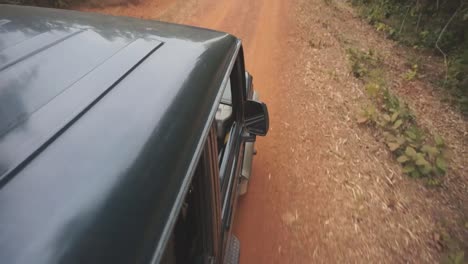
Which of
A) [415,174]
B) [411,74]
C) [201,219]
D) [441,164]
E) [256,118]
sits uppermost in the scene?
[201,219]

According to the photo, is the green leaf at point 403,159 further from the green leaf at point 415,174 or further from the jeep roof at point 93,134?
the jeep roof at point 93,134

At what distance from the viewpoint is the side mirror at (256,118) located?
2383mm

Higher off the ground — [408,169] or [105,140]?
[105,140]

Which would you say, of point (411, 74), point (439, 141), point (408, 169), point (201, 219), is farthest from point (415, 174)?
point (201, 219)

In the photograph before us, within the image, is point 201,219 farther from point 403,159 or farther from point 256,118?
point 403,159

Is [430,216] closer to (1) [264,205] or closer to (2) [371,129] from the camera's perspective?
(2) [371,129]

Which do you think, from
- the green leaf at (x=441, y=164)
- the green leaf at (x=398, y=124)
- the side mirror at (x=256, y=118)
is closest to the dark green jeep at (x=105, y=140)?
the side mirror at (x=256, y=118)

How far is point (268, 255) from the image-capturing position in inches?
112

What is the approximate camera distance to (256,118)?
243cm

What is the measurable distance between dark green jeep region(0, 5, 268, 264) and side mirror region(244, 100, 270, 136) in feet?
2.20

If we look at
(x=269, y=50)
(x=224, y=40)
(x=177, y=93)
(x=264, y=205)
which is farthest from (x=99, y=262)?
(x=269, y=50)

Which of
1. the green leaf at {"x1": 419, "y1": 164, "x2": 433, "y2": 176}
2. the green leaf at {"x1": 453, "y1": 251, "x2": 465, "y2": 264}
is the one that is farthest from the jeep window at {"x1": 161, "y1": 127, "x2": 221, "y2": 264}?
the green leaf at {"x1": 419, "y1": 164, "x2": 433, "y2": 176}

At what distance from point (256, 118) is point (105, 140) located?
160 centimetres

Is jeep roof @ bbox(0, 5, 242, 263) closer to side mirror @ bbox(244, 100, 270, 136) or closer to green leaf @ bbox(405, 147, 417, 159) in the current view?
side mirror @ bbox(244, 100, 270, 136)
